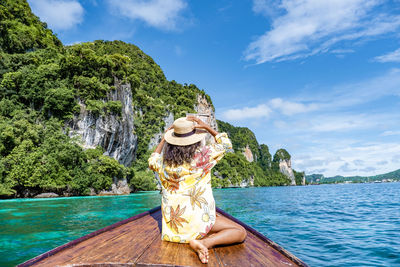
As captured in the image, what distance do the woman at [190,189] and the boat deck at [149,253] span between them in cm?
15

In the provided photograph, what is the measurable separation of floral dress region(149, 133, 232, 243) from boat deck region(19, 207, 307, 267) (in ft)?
0.63

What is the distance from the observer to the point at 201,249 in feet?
6.99

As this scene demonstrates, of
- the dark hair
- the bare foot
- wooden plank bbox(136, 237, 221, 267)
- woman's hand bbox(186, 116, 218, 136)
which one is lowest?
wooden plank bbox(136, 237, 221, 267)

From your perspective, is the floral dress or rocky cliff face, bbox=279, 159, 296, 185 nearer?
the floral dress

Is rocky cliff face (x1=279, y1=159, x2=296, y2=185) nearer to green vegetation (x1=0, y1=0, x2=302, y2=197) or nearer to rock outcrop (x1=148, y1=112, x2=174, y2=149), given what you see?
rock outcrop (x1=148, y1=112, x2=174, y2=149)

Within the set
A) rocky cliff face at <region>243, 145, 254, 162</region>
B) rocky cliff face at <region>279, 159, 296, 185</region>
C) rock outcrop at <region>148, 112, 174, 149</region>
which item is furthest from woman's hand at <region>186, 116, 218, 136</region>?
rocky cliff face at <region>279, 159, 296, 185</region>

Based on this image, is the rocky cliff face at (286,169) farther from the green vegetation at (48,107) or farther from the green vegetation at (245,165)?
the green vegetation at (48,107)

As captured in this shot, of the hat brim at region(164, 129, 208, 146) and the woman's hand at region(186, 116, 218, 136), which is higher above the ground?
the woman's hand at region(186, 116, 218, 136)

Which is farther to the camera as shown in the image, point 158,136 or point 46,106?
point 158,136

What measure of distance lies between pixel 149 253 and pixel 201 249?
52 cm

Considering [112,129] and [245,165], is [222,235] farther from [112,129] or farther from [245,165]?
[245,165]

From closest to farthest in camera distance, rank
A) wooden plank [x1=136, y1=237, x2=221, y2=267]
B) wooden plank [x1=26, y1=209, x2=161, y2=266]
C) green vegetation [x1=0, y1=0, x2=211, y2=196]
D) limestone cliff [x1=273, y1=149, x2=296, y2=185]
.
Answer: wooden plank [x1=136, y1=237, x2=221, y2=267] → wooden plank [x1=26, y1=209, x2=161, y2=266] → green vegetation [x1=0, y1=0, x2=211, y2=196] → limestone cliff [x1=273, y1=149, x2=296, y2=185]

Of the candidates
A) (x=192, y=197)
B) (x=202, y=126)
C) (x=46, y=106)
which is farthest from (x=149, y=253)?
(x=46, y=106)

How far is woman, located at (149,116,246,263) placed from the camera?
240 cm
